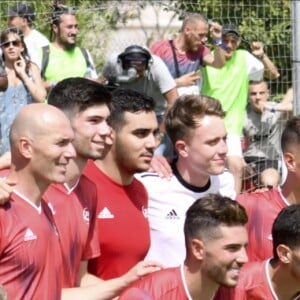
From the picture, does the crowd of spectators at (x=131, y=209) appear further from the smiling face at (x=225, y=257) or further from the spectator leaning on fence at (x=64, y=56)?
the spectator leaning on fence at (x=64, y=56)

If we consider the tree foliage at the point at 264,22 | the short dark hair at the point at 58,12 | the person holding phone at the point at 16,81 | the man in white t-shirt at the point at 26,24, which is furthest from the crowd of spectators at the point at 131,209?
the tree foliage at the point at 264,22

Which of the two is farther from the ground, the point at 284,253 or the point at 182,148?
the point at 182,148

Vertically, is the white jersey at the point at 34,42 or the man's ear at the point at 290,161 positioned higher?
the white jersey at the point at 34,42

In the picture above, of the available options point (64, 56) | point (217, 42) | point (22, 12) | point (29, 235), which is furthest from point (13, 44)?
point (29, 235)

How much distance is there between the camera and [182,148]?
21.9 feet

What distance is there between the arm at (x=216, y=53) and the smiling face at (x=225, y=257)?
4888 millimetres

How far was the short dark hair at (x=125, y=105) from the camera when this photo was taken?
20.8ft

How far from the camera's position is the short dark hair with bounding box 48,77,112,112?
585 cm

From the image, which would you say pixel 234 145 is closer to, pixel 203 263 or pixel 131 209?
pixel 131 209

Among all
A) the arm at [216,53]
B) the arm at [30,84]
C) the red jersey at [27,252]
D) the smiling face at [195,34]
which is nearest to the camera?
the red jersey at [27,252]

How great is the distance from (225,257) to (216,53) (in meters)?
5.11

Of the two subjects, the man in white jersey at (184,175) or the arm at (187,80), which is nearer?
the man in white jersey at (184,175)

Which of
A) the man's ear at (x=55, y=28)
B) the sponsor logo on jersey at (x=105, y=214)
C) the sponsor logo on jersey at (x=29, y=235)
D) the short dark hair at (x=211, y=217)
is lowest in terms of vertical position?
the sponsor logo on jersey at (x=105, y=214)

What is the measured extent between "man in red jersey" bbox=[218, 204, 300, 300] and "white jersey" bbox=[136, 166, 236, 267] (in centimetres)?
60
